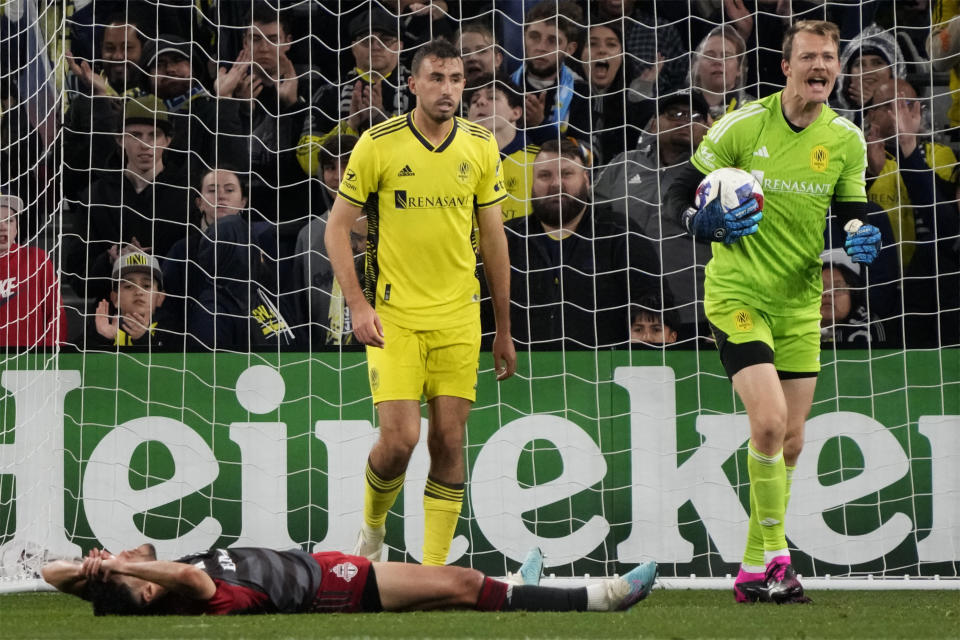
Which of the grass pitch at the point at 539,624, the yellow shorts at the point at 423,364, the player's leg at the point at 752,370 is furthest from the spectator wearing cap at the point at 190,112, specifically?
the player's leg at the point at 752,370

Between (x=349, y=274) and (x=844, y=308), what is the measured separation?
3.07m

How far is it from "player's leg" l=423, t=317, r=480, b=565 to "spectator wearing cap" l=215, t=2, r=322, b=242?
7.20 ft

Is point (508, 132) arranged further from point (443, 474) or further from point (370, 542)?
point (370, 542)

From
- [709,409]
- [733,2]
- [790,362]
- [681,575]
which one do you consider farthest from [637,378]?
[733,2]

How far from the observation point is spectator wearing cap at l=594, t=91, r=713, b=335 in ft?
23.6

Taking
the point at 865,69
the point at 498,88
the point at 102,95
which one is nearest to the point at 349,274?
the point at 498,88

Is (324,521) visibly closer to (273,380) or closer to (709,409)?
(273,380)

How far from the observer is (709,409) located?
6.82 m

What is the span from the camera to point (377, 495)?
5.30 metres

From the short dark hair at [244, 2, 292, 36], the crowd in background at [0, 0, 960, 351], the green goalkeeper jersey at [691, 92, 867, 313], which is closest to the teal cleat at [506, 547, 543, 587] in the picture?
the green goalkeeper jersey at [691, 92, 867, 313]

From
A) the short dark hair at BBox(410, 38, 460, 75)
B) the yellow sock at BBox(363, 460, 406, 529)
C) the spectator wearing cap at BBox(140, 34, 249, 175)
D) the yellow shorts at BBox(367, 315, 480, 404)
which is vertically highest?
the spectator wearing cap at BBox(140, 34, 249, 175)

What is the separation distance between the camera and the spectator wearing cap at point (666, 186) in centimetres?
718

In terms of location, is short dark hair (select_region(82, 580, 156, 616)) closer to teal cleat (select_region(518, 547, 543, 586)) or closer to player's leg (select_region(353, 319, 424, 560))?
player's leg (select_region(353, 319, 424, 560))

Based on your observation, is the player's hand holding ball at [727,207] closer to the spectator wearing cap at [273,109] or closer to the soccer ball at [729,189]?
the soccer ball at [729,189]
